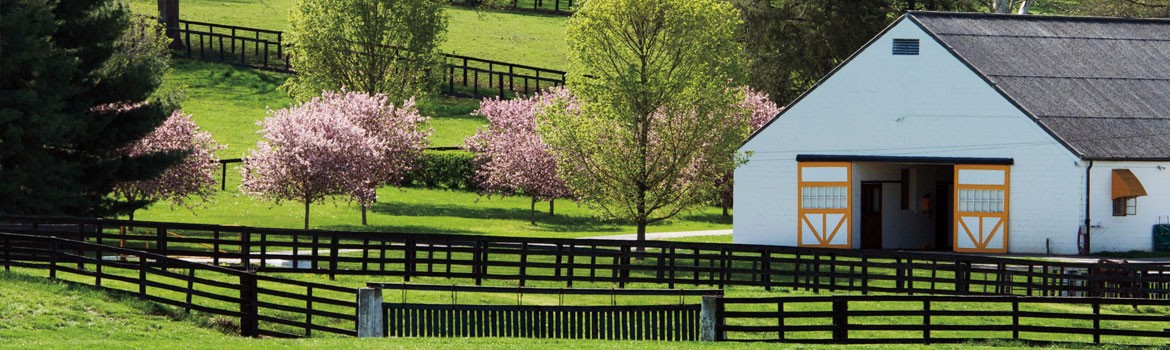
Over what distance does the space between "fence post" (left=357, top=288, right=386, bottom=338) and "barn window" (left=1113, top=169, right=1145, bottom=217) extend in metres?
23.7

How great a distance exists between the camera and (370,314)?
25.0m

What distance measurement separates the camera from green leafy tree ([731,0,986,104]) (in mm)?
63531

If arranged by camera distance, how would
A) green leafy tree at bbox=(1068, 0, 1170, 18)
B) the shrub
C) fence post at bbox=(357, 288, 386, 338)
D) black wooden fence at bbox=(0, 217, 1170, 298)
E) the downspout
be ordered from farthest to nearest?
1. green leafy tree at bbox=(1068, 0, 1170, 18)
2. the shrub
3. the downspout
4. black wooden fence at bbox=(0, 217, 1170, 298)
5. fence post at bbox=(357, 288, 386, 338)

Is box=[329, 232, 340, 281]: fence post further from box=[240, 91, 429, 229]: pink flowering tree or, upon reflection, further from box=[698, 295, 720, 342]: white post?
box=[240, 91, 429, 229]: pink flowering tree

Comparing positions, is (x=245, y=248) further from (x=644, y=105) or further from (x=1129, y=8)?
(x=1129, y=8)

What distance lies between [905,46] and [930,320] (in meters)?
14.3

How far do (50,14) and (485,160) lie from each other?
20090 mm

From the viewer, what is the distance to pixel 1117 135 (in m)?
43.2

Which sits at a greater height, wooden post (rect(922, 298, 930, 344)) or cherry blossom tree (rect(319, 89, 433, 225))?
cherry blossom tree (rect(319, 89, 433, 225))

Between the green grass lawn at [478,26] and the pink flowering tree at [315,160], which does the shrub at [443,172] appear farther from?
the green grass lawn at [478,26]

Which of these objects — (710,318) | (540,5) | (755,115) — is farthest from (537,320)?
(540,5)

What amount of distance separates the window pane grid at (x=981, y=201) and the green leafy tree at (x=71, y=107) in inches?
823

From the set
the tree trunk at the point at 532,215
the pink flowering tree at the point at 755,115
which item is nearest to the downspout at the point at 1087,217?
the pink flowering tree at the point at 755,115

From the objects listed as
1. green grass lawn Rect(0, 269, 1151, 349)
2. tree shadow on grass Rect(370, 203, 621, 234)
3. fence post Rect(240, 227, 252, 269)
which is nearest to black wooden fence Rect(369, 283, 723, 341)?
green grass lawn Rect(0, 269, 1151, 349)
